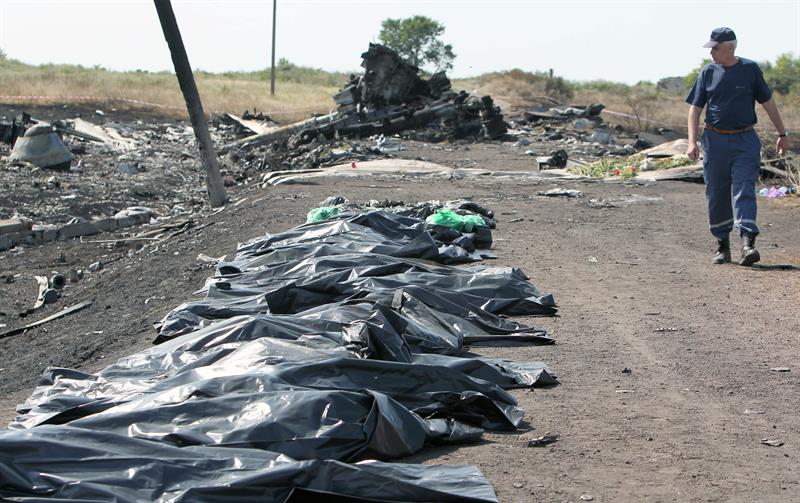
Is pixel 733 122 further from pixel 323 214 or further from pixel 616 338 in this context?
pixel 323 214

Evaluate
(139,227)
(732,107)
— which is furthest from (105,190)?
(732,107)

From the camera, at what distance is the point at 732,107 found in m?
8.56

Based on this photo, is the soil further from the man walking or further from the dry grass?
the dry grass

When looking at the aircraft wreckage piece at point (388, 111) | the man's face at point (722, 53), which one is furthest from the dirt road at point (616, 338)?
the aircraft wreckage piece at point (388, 111)

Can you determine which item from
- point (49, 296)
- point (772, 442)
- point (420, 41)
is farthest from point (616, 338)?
point (420, 41)

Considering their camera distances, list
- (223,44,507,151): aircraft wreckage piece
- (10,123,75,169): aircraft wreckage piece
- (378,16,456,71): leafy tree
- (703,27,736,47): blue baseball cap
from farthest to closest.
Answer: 1. (378,16,456,71): leafy tree
2. (223,44,507,151): aircraft wreckage piece
3. (10,123,75,169): aircraft wreckage piece
4. (703,27,736,47): blue baseball cap

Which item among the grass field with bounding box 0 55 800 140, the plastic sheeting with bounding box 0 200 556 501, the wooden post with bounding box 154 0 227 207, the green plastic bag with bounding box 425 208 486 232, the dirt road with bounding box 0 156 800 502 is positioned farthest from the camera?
the grass field with bounding box 0 55 800 140

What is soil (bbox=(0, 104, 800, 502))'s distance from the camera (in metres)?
4.13

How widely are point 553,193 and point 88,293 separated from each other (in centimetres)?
754

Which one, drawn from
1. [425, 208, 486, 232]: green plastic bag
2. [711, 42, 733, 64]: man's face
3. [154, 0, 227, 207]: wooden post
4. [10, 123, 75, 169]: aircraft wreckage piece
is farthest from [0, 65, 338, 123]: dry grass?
[711, 42, 733, 64]: man's face

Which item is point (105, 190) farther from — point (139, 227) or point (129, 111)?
point (129, 111)

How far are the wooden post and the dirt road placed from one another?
243 centimetres

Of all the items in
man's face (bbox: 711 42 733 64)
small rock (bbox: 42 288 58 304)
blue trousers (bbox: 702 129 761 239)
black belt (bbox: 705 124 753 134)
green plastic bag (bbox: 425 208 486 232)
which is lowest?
small rock (bbox: 42 288 58 304)

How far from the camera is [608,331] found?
6.67 m
